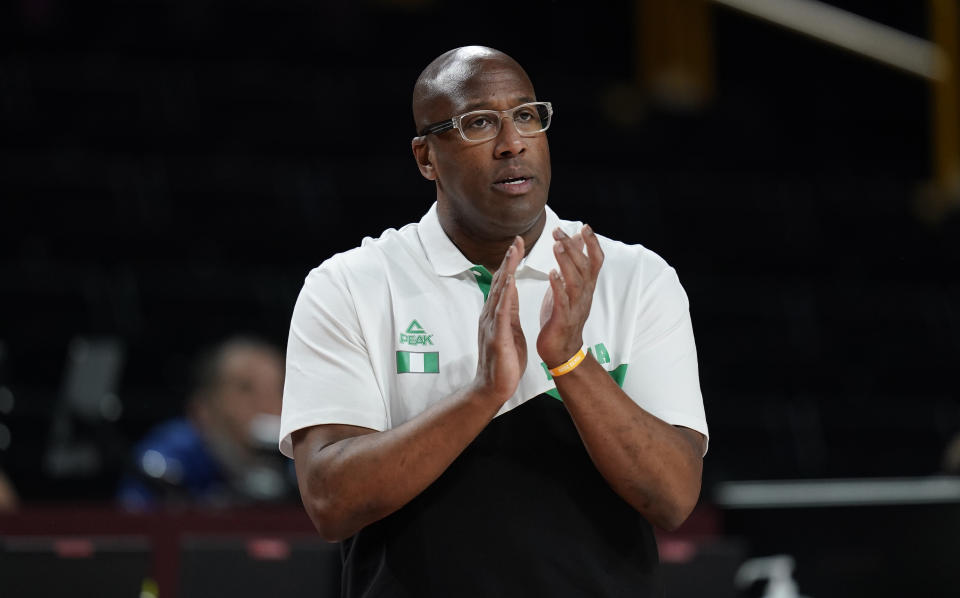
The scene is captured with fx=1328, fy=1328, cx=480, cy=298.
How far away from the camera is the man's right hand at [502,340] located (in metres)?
1.65

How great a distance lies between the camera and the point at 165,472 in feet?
12.7

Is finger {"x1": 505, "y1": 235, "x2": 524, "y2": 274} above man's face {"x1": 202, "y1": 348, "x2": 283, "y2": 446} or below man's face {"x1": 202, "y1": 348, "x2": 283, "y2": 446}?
above

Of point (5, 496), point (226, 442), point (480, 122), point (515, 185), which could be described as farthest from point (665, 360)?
point (226, 442)

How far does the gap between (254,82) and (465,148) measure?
18.6 feet

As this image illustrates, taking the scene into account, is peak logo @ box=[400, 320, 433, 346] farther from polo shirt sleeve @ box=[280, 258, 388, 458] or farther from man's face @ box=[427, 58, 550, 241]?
man's face @ box=[427, 58, 550, 241]

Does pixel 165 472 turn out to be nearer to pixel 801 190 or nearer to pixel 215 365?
pixel 215 365

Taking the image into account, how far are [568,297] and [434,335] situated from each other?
9.1 inches

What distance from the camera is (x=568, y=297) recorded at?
1686mm

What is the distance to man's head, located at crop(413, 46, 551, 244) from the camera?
1.85 meters

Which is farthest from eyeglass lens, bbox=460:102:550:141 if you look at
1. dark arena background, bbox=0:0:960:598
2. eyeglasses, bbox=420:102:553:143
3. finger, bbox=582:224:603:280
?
dark arena background, bbox=0:0:960:598

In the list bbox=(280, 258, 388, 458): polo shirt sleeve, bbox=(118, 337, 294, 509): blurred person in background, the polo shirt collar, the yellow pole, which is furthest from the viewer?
the yellow pole

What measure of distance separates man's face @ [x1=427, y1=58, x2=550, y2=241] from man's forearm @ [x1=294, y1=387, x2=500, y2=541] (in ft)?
1.04

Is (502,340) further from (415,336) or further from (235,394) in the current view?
(235,394)

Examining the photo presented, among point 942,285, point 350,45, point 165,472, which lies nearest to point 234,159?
point 350,45
